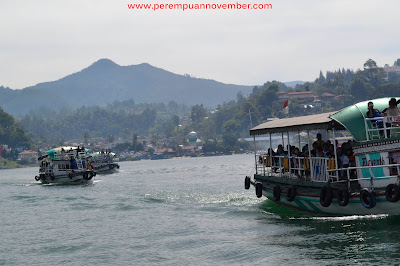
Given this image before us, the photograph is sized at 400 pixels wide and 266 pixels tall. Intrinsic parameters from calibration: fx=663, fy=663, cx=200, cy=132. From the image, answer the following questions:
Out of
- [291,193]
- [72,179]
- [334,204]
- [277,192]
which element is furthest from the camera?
[72,179]

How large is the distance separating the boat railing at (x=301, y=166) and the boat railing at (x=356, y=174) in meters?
0.33

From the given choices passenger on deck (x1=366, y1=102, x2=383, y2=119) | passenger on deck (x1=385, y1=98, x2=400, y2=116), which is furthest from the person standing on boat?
passenger on deck (x1=385, y1=98, x2=400, y2=116)

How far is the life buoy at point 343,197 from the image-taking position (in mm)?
24000

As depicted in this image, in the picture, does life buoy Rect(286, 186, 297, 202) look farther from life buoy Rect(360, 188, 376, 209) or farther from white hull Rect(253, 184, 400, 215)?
life buoy Rect(360, 188, 376, 209)

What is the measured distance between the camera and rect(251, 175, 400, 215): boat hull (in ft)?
76.2

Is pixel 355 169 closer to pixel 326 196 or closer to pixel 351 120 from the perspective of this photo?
pixel 326 196

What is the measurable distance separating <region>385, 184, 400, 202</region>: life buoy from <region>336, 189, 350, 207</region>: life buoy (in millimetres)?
1627

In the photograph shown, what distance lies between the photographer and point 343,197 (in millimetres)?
24203

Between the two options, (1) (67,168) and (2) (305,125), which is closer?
(2) (305,125)

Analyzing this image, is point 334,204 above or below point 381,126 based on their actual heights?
below

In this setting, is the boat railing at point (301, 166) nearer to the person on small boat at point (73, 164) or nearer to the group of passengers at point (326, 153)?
the group of passengers at point (326, 153)

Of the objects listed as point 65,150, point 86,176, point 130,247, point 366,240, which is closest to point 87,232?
point 130,247

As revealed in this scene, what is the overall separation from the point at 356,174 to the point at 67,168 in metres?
39.3

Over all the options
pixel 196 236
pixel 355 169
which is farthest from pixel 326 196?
pixel 196 236
